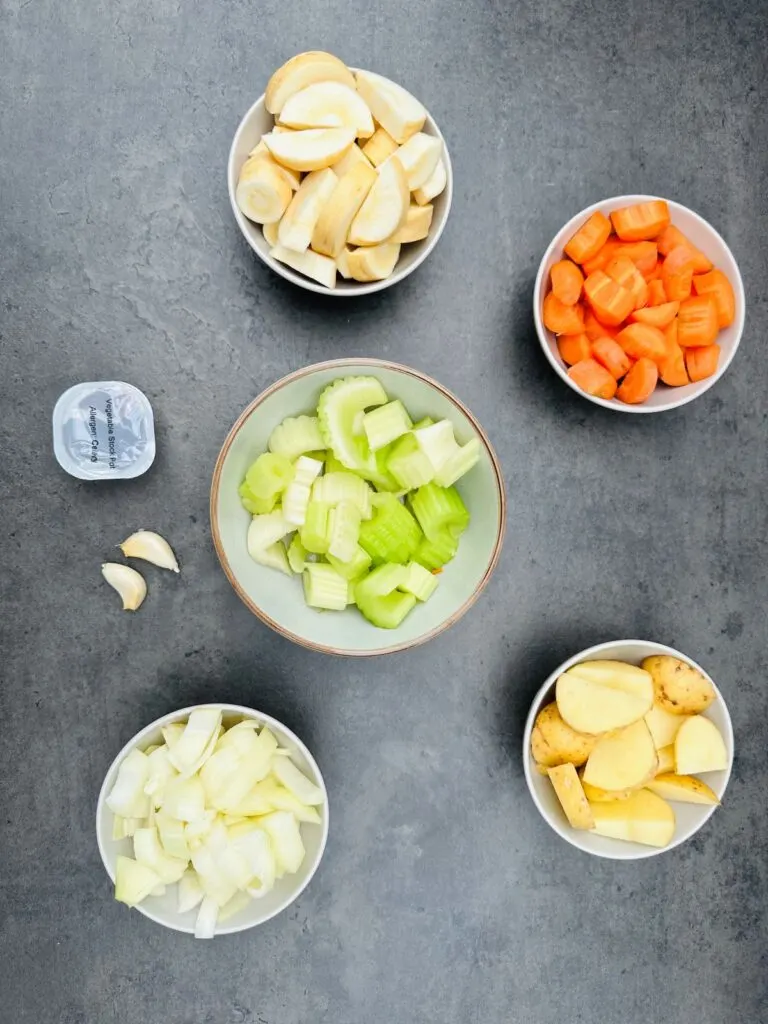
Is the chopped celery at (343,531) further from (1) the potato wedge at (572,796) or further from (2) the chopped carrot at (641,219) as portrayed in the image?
(2) the chopped carrot at (641,219)

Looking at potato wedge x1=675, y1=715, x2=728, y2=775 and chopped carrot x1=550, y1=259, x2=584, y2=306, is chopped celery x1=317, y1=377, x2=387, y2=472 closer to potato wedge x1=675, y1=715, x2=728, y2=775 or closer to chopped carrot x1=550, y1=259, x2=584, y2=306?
chopped carrot x1=550, y1=259, x2=584, y2=306

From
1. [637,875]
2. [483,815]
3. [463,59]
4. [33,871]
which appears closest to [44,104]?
[463,59]

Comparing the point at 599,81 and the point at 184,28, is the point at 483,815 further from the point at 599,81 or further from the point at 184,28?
the point at 184,28

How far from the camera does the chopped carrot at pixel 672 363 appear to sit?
1465mm

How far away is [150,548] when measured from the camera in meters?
1.52

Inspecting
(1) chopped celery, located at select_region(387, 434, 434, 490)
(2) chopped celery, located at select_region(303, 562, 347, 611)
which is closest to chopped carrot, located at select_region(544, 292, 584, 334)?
(1) chopped celery, located at select_region(387, 434, 434, 490)

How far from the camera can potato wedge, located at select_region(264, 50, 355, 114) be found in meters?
1.32

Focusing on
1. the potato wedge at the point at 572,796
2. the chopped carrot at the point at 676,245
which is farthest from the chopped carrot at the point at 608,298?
the potato wedge at the point at 572,796

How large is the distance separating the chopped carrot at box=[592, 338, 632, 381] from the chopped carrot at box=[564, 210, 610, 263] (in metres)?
0.15

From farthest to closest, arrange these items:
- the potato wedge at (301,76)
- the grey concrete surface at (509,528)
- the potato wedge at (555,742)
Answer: the grey concrete surface at (509,528) → the potato wedge at (555,742) → the potato wedge at (301,76)

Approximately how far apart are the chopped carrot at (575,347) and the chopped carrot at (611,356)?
0.01 m

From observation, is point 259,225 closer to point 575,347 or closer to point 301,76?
point 301,76

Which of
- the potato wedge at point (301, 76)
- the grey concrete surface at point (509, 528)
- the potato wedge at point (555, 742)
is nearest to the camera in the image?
the potato wedge at point (301, 76)

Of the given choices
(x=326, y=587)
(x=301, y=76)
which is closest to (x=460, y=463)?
(x=326, y=587)
